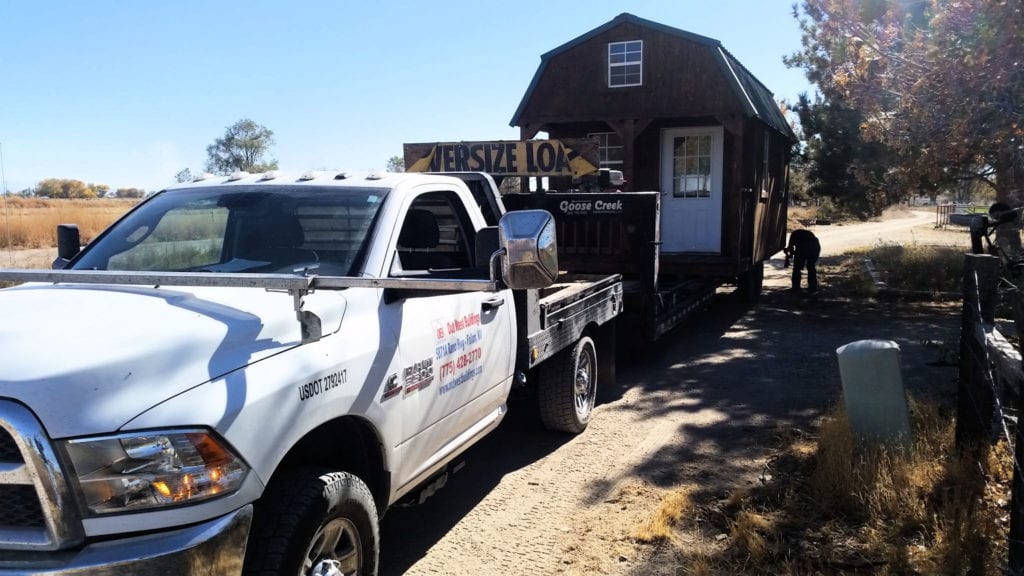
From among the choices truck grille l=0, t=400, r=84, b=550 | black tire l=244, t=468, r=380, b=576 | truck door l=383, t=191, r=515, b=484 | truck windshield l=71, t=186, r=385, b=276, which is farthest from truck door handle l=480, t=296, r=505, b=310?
truck grille l=0, t=400, r=84, b=550

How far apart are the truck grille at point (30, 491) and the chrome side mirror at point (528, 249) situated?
62.2 inches

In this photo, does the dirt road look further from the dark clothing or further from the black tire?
the dark clothing

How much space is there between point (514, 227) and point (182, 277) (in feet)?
4.42

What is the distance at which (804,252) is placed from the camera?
47.0 feet

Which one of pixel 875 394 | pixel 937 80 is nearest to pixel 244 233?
pixel 875 394

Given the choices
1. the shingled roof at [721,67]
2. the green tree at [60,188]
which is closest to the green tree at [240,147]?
the shingled roof at [721,67]

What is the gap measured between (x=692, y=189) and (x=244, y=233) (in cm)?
986

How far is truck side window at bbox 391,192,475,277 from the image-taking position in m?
4.23

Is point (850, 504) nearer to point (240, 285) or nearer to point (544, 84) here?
point (240, 285)

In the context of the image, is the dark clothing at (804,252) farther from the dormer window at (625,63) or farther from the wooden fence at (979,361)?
the wooden fence at (979,361)

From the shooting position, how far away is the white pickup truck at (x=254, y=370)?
92.2 inches

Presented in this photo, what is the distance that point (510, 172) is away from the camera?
23.0 ft

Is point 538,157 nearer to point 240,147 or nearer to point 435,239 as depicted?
point 435,239

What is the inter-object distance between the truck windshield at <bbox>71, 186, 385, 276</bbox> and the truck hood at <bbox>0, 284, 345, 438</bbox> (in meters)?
0.47
